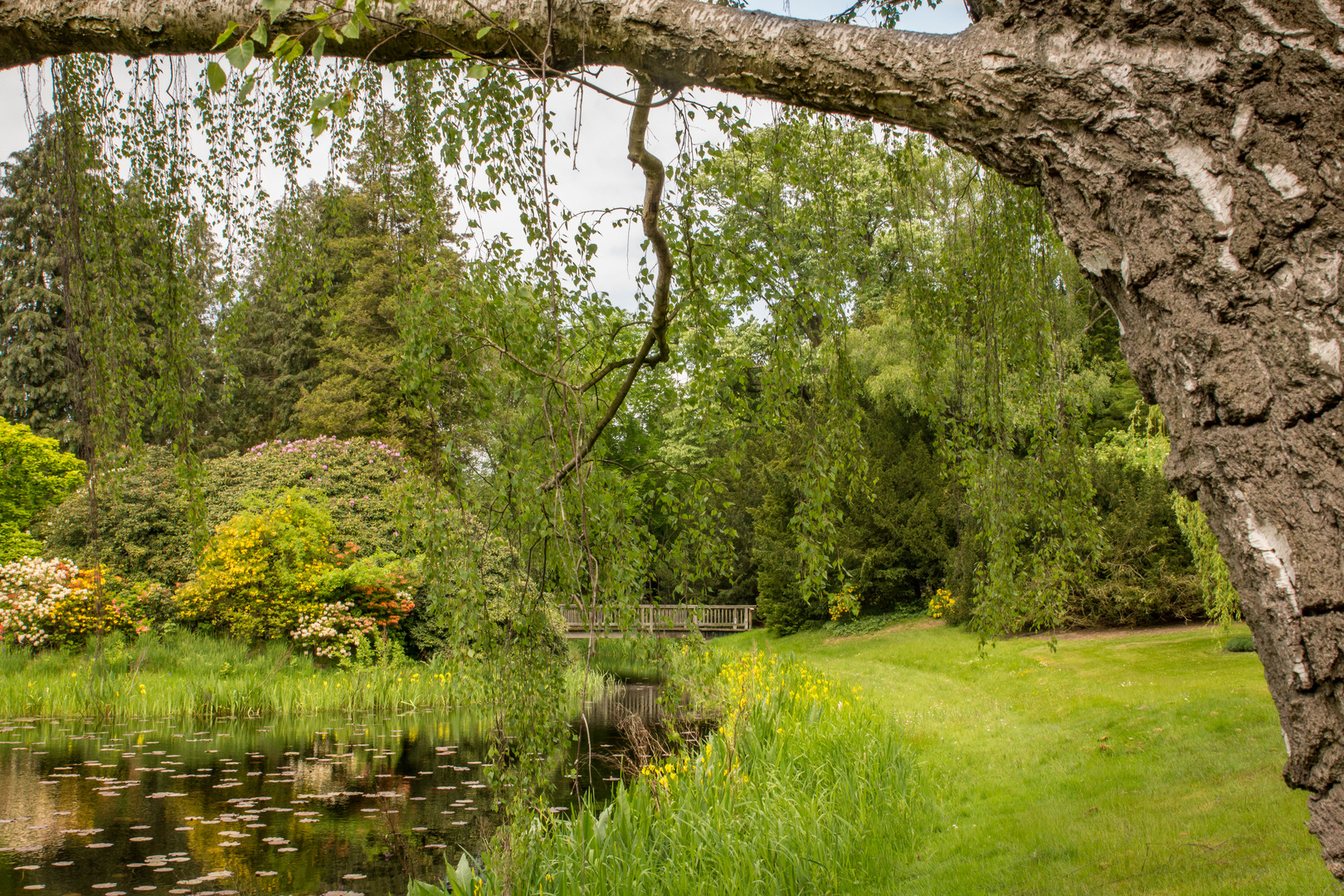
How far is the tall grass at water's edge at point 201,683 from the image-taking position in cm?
1045

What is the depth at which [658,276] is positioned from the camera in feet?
10.2

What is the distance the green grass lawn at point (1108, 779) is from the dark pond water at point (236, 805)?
2.66 metres

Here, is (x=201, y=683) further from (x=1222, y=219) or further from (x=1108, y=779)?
(x=1222, y=219)

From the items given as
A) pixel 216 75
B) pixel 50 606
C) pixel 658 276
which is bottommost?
pixel 50 606

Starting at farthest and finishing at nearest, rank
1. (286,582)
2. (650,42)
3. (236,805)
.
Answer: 1. (286,582)
2. (236,805)
3. (650,42)

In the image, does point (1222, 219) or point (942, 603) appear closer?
point (1222, 219)

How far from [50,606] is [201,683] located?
262cm

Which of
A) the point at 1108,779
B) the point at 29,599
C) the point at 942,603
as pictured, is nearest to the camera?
the point at 1108,779

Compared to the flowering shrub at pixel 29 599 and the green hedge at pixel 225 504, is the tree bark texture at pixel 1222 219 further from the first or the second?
the flowering shrub at pixel 29 599

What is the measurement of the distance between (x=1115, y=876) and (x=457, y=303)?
4.04 meters

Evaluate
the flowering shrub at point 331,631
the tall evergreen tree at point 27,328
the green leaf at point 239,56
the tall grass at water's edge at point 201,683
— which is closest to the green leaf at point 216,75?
the green leaf at point 239,56

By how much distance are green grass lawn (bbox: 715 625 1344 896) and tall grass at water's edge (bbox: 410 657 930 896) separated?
0.34 m

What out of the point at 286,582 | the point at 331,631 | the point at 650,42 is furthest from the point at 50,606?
the point at 650,42

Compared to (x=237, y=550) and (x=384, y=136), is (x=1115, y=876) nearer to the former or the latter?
(x=384, y=136)
